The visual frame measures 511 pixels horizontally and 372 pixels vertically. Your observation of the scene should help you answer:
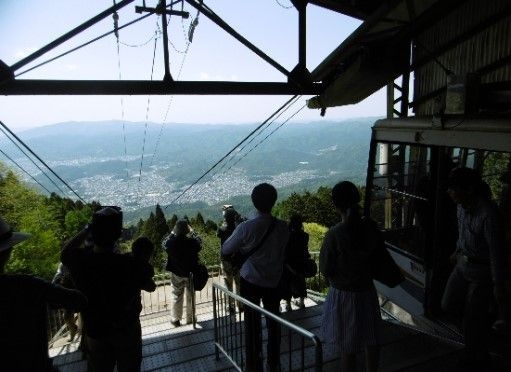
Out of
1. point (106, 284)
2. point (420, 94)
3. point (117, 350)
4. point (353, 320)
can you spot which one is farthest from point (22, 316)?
point (420, 94)

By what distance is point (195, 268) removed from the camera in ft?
17.6

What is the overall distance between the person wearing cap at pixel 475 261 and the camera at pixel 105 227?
255cm

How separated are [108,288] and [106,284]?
1.4 inches

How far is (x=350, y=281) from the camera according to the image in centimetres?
292

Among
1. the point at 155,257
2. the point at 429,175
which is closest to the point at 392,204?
the point at 429,175

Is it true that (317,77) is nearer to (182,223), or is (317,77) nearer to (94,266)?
(182,223)

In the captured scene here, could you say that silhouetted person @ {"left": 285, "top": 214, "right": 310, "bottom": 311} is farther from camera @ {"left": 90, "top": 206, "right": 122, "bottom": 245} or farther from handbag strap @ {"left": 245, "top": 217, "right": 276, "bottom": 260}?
camera @ {"left": 90, "top": 206, "right": 122, "bottom": 245}

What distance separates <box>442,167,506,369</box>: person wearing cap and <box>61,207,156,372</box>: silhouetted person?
250 centimetres

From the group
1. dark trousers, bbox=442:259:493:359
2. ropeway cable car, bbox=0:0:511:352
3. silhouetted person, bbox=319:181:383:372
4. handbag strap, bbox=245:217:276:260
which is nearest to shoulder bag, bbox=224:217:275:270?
handbag strap, bbox=245:217:276:260

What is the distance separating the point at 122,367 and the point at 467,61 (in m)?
6.88

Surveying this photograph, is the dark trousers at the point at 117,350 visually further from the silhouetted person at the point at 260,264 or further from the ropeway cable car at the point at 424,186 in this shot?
the ropeway cable car at the point at 424,186

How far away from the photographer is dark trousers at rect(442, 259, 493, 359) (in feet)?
10.6

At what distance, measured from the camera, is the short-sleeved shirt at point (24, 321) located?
205 cm

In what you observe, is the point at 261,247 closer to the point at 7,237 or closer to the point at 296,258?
the point at 296,258
